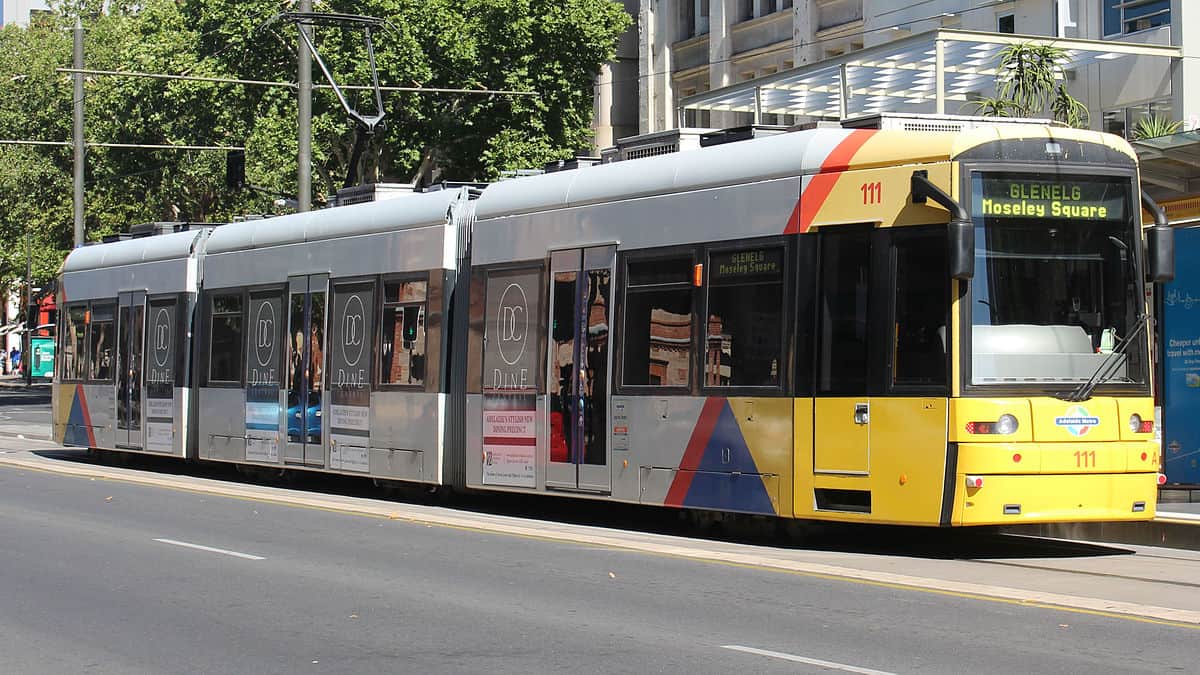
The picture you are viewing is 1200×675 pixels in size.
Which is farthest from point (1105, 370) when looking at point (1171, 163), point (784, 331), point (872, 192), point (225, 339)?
point (225, 339)

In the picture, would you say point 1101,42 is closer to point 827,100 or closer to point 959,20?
point 827,100

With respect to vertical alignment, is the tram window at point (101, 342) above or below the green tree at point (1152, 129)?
below

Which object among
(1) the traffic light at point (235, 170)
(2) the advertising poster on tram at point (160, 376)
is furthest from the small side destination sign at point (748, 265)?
(1) the traffic light at point (235, 170)

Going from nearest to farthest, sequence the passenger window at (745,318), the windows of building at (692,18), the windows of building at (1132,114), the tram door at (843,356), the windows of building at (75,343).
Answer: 1. the tram door at (843,356)
2. the passenger window at (745,318)
3. the windows of building at (75,343)
4. the windows of building at (1132,114)
5. the windows of building at (692,18)

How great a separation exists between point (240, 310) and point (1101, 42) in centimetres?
1502

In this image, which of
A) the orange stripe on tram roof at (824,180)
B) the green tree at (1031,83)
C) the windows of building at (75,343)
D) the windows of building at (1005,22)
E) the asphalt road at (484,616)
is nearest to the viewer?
the asphalt road at (484,616)

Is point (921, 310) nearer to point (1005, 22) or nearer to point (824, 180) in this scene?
point (824, 180)

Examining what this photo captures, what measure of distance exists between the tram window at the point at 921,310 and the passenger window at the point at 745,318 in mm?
1170

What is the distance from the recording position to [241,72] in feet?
146

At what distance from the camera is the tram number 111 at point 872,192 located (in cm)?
1312

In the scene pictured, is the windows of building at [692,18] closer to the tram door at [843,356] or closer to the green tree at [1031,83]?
the green tree at [1031,83]

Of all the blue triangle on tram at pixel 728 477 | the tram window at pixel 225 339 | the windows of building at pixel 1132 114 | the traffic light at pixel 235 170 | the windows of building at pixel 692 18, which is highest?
the windows of building at pixel 692 18

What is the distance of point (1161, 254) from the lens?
510 inches

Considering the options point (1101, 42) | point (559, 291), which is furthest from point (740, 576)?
point (1101, 42)
